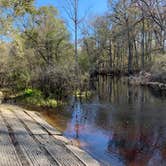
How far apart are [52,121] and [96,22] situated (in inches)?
1827

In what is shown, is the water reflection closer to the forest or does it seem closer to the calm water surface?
the calm water surface

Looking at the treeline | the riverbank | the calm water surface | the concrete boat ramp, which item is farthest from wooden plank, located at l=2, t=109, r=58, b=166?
the treeline

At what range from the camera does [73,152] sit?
23.4ft

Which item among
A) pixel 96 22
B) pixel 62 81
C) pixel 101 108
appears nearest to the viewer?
pixel 101 108

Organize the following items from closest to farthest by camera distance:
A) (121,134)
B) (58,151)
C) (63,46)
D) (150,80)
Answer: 1. (58,151)
2. (121,134)
3. (63,46)
4. (150,80)

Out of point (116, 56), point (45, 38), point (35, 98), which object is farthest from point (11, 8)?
point (116, 56)

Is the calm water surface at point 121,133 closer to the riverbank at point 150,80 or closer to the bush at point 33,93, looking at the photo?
the bush at point 33,93

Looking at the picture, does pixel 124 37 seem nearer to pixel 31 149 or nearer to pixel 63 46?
pixel 63 46

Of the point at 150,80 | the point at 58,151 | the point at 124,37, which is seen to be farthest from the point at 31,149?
the point at 124,37

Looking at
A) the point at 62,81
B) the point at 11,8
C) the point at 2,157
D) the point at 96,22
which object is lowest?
the point at 2,157

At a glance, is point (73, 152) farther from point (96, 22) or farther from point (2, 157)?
point (96, 22)

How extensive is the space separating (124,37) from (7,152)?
5473 cm

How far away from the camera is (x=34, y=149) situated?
681 cm

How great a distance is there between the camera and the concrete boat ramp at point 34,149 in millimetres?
5996
